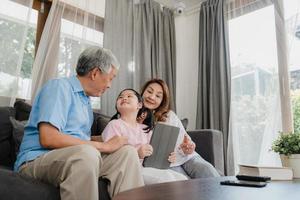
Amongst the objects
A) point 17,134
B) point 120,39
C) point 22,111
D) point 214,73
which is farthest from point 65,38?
point 214,73

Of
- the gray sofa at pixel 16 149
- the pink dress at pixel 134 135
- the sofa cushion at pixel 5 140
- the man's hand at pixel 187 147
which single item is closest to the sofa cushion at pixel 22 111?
the gray sofa at pixel 16 149

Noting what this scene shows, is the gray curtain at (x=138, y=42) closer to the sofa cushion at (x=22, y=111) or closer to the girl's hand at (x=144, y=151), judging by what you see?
the sofa cushion at (x=22, y=111)

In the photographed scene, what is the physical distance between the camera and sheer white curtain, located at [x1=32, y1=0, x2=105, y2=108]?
208 cm

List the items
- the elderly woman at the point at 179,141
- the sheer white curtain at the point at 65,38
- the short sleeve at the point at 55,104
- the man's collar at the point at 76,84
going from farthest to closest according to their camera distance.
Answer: the sheer white curtain at the point at 65,38
the elderly woman at the point at 179,141
the man's collar at the point at 76,84
the short sleeve at the point at 55,104

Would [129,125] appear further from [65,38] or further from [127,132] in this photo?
[65,38]

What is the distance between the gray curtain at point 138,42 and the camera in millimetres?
2572

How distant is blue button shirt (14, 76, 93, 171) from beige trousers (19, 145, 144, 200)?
0.08 m

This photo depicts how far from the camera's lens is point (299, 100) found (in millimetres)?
2320

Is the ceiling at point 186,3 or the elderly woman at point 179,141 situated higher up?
the ceiling at point 186,3

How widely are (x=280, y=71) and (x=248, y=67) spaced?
297 millimetres

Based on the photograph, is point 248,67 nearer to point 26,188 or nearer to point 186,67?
point 186,67

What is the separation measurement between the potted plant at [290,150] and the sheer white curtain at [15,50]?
162cm

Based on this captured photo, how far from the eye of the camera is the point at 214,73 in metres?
2.87

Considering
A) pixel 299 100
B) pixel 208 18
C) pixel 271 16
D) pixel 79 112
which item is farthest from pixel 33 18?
pixel 299 100
